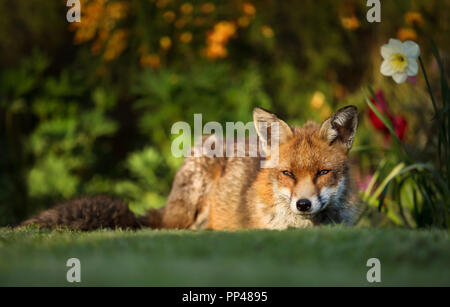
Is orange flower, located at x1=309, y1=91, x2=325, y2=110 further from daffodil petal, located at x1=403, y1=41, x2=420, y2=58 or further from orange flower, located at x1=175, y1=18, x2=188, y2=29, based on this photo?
daffodil petal, located at x1=403, y1=41, x2=420, y2=58

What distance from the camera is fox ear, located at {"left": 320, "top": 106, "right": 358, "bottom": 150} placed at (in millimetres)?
4059

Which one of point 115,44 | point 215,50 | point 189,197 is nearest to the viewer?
point 189,197

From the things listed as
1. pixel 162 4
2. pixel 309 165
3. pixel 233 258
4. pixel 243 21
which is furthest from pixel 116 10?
pixel 233 258

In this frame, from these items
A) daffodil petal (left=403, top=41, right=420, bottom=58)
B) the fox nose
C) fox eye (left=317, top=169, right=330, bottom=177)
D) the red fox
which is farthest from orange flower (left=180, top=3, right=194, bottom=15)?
the fox nose

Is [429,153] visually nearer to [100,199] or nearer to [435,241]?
[435,241]

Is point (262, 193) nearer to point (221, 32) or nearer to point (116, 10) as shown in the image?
point (221, 32)

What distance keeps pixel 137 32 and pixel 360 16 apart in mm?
4079

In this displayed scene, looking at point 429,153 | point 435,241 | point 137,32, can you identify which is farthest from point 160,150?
point 435,241

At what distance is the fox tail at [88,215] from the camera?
424 cm

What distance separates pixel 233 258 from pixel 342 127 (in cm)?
198

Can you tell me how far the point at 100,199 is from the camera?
462 cm

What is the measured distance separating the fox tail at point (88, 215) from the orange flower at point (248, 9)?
4687 millimetres

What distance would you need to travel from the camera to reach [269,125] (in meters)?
4.23

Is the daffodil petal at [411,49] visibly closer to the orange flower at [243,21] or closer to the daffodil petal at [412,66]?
the daffodil petal at [412,66]
